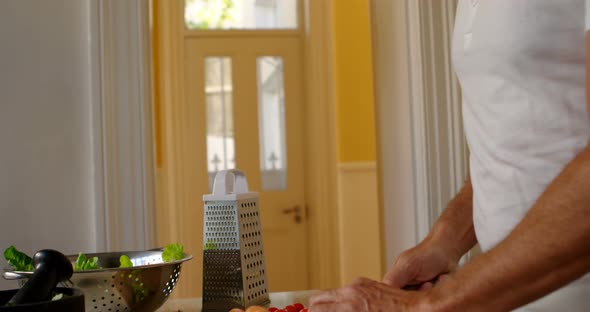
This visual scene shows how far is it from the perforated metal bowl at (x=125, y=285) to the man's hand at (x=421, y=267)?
444mm

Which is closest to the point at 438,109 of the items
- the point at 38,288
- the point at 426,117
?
the point at 426,117

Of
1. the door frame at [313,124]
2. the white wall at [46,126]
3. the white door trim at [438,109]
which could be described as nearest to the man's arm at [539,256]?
the white door trim at [438,109]

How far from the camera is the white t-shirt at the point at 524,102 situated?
1090 millimetres

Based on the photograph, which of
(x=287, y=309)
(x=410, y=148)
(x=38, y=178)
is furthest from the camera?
(x=410, y=148)

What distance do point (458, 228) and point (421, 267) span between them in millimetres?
133

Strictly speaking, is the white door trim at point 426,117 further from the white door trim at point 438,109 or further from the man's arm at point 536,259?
the man's arm at point 536,259

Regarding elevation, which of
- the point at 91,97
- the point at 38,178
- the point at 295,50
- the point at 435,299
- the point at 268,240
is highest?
the point at 295,50

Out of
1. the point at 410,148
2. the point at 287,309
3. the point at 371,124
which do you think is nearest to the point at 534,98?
the point at 287,309

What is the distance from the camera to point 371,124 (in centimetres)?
485

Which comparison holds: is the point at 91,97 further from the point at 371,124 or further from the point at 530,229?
the point at 371,124

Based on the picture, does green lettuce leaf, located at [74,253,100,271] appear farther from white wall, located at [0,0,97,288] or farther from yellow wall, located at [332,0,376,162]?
yellow wall, located at [332,0,376,162]

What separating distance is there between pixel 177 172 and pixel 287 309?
344cm

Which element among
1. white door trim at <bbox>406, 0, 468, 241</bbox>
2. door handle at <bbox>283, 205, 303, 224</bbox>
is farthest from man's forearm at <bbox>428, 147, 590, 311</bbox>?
door handle at <bbox>283, 205, 303, 224</bbox>

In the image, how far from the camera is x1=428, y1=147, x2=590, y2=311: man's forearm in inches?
36.9
